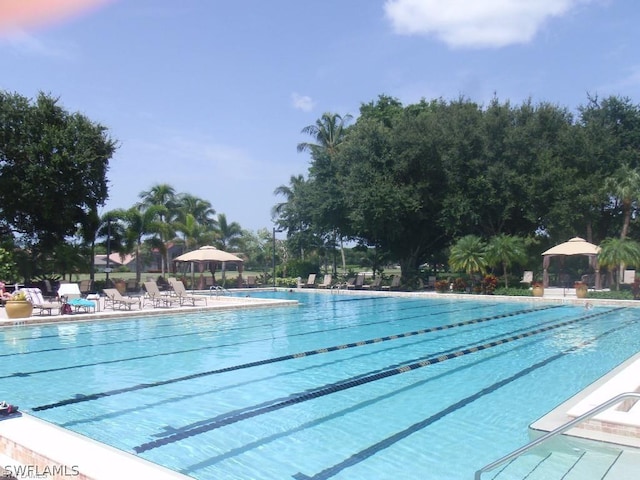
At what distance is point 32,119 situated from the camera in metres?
26.0

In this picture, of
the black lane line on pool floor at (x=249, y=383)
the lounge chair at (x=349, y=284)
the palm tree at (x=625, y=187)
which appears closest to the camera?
the black lane line on pool floor at (x=249, y=383)

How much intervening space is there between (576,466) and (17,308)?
14532 mm

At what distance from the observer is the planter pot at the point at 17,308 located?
49.1ft

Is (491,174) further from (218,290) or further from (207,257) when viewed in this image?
(218,290)

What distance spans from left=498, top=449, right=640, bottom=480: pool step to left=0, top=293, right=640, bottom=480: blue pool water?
1.34 feet

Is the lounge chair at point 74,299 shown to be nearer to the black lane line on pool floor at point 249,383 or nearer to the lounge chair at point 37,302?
the lounge chair at point 37,302

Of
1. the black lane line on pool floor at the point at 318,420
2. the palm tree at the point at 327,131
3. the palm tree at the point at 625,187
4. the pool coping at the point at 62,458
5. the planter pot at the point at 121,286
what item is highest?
the palm tree at the point at 327,131

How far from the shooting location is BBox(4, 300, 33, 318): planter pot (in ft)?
49.1

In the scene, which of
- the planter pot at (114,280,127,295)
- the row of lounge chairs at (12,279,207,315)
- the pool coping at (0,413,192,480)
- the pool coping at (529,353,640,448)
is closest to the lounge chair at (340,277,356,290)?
the row of lounge chairs at (12,279,207,315)

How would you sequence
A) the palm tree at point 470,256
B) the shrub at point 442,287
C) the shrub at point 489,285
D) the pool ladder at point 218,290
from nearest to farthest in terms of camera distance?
the shrub at point 489,285 < the palm tree at point 470,256 < the shrub at point 442,287 < the pool ladder at point 218,290

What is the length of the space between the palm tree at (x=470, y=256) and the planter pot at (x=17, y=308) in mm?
17614

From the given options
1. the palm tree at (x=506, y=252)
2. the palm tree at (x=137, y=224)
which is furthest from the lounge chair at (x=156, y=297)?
the palm tree at (x=506, y=252)

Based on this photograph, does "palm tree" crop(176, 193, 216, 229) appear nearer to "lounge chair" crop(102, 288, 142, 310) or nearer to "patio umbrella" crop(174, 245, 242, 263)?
"patio umbrella" crop(174, 245, 242, 263)

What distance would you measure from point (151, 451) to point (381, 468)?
232cm
